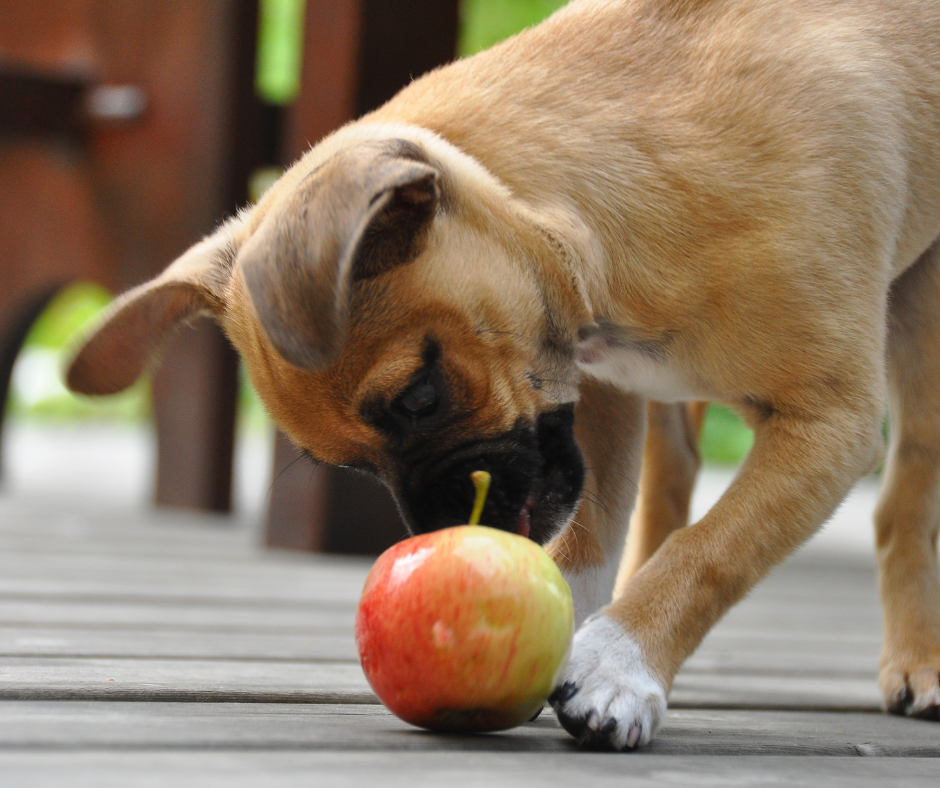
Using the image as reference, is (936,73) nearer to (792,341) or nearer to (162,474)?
(792,341)

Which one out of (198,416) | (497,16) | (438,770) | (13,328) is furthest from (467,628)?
(497,16)

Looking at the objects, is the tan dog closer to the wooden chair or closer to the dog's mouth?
the dog's mouth

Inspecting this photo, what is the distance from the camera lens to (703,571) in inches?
80.1

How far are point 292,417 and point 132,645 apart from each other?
72 cm

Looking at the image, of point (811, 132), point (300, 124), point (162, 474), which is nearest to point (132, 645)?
point (811, 132)

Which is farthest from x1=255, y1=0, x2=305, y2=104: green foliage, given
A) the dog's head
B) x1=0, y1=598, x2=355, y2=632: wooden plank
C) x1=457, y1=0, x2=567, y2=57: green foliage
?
the dog's head

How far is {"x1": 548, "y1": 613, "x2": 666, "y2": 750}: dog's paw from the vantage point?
1.78 metres

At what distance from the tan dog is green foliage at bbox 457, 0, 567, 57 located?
22.1 feet

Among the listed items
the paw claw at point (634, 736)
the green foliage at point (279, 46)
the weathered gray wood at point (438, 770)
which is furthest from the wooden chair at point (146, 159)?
the green foliage at point (279, 46)

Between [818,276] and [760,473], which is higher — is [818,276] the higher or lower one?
the higher one

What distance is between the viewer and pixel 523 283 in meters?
2.19

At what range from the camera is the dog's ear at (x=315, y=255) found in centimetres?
171

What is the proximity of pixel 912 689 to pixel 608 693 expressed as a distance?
911 millimetres

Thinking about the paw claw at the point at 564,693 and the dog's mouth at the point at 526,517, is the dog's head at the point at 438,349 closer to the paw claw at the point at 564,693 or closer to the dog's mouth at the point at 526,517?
the dog's mouth at the point at 526,517
